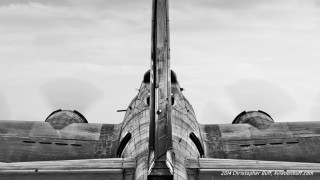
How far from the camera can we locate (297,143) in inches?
663

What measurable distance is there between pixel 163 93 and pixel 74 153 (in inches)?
332

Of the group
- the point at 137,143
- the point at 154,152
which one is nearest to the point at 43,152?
the point at 137,143

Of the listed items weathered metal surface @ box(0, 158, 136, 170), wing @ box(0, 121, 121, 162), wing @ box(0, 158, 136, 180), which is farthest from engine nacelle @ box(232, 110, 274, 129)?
wing @ box(0, 158, 136, 180)

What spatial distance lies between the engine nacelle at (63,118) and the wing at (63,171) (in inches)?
288

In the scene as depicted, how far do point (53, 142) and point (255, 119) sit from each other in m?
8.20

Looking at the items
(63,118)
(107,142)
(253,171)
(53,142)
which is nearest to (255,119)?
(107,142)

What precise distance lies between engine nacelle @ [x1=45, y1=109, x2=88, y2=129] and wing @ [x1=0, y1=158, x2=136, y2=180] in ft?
24.0

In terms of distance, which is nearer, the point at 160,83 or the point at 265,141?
the point at 160,83

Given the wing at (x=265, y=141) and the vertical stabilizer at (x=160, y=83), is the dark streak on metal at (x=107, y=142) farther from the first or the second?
the vertical stabilizer at (x=160, y=83)

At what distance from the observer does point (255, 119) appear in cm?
1822

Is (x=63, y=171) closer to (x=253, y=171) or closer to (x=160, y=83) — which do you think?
(x=160, y=83)

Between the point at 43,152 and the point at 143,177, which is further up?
the point at 43,152

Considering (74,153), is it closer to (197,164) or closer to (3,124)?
(3,124)

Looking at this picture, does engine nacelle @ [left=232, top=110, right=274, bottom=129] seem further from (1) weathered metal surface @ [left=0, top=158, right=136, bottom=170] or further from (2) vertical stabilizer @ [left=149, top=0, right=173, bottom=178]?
(2) vertical stabilizer @ [left=149, top=0, right=173, bottom=178]
